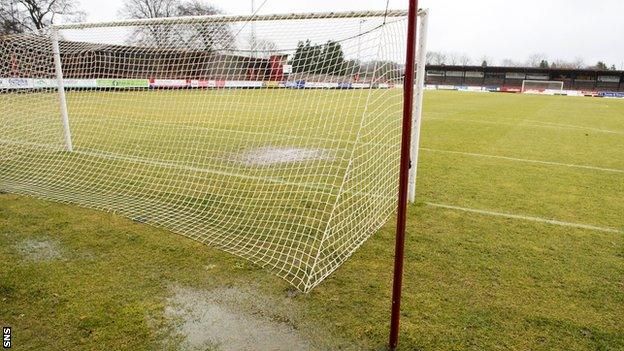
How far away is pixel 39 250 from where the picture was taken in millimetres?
3576

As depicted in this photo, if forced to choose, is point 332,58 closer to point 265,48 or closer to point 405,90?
point 265,48

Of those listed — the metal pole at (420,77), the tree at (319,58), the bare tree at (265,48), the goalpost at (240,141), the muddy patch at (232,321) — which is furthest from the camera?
the bare tree at (265,48)

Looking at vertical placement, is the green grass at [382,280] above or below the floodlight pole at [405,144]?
below

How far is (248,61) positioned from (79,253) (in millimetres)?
3831

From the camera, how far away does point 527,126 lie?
529 inches

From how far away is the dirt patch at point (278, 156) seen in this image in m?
7.04

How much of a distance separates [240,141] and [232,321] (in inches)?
259

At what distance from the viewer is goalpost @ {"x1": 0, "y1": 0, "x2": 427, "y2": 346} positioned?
12.8 ft

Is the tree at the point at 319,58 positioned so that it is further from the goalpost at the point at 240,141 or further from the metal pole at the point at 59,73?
the metal pole at the point at 59,73

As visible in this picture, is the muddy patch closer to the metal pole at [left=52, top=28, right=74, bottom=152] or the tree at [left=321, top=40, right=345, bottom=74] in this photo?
the tree at [left=321, top=40, right=345, bottom=74]

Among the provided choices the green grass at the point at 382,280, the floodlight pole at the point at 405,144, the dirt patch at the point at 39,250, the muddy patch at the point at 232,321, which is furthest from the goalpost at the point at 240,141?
the dirt patch at the point at 39,250

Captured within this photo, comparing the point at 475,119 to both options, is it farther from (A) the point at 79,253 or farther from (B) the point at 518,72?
(B) the point at 518,72

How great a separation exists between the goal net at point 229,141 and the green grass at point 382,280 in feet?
0.98

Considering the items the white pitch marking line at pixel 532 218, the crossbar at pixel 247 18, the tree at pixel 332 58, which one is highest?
the crossbar at pixel 247 18
